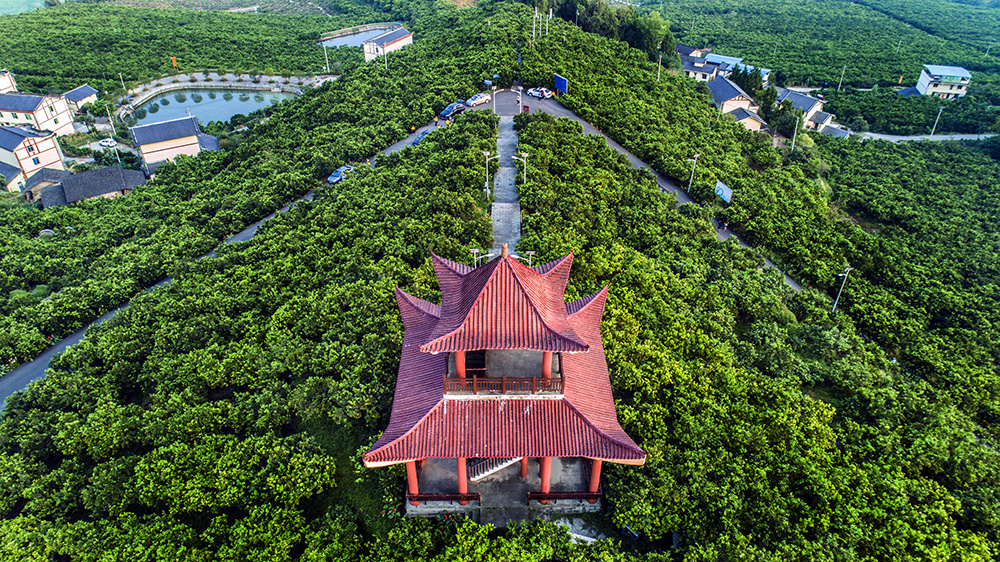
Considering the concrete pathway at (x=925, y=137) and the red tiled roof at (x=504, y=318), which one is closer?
the red tiled roof at (x=504, y=318)

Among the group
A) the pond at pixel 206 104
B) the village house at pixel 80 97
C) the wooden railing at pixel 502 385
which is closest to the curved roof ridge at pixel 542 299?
the wooden railing at pixel 502 385

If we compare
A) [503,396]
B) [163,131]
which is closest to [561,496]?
[503,396]

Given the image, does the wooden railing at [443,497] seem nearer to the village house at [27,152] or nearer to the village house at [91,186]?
the village house at [91,186]

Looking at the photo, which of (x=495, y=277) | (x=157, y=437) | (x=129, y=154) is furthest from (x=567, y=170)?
(x=129, y=154)

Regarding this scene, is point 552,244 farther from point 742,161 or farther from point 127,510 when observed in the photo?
point 742,161

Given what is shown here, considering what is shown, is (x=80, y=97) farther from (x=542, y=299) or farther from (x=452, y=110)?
(x=542, y=299)

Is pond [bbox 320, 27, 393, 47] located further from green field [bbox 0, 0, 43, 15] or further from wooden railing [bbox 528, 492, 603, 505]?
wooden railing [bbox 528, 492, 603, 505]

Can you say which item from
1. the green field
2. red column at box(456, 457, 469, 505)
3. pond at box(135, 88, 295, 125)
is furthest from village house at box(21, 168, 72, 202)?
the green field
